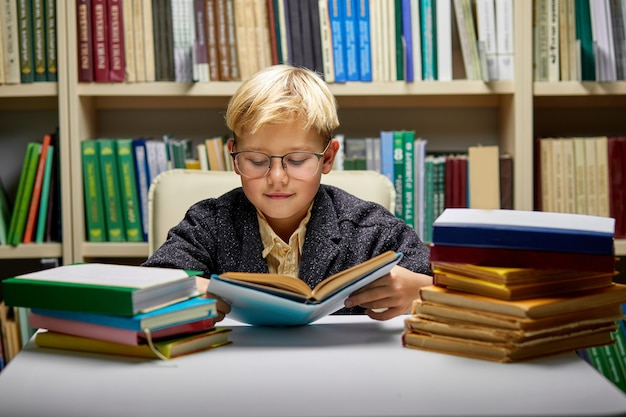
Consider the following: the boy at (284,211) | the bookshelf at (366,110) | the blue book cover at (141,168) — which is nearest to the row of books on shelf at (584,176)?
the bookshelf at (366,110)

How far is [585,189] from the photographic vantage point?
2.14m

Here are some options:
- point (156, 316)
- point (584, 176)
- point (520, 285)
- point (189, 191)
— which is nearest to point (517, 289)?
point (520, 285)

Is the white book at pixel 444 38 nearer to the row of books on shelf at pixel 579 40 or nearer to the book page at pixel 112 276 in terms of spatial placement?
the row of books on shelf at pixel 579 40

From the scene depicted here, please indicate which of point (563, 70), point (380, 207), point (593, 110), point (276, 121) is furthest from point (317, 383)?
point (593, 110)

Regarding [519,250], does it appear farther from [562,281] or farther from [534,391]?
[534,391]

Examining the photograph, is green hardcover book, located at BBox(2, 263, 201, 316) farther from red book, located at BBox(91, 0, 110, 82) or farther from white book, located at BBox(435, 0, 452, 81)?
white book, located at BBox(435, 0, 452, 81)

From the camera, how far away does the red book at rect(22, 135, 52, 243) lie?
7.04ft

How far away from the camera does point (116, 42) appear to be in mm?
2111

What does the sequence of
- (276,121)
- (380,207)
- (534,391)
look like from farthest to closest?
(380,207), (276,121), (534,391)

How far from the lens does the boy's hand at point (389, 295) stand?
1.10 metres

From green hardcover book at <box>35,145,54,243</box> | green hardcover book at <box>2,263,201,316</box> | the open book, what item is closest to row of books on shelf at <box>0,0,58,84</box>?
green hardcover book at <box>35,145,54,243</box>

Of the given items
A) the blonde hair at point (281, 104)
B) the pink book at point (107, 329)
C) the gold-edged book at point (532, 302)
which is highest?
the blonde hair at point (281, 104)

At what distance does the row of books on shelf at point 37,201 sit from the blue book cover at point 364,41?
34.2 inches

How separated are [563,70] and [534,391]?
1.51 metres
